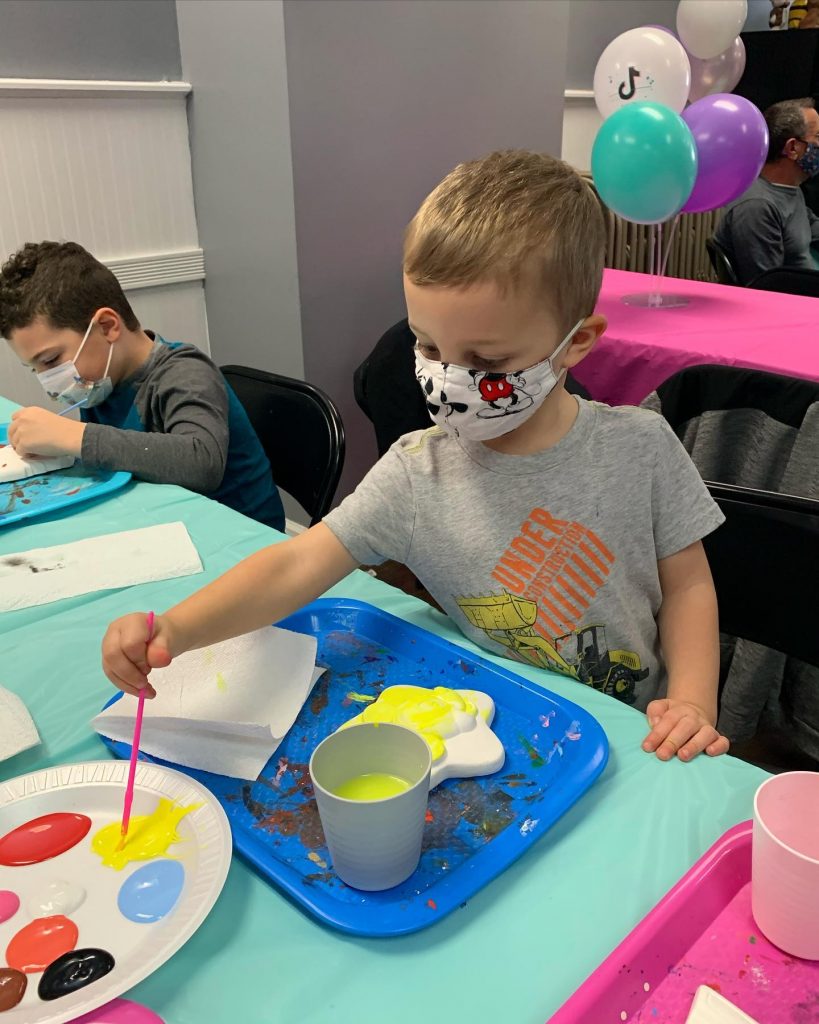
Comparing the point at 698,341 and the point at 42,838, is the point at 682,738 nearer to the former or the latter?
the point at 42,838

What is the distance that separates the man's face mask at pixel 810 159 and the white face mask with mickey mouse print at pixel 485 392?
3189 millimetres

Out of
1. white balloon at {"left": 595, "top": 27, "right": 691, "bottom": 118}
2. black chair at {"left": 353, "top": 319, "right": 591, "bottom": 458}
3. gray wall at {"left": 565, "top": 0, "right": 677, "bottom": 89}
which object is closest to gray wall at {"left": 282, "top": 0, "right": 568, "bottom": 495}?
white balloon at {"left": 595, "top": 27, "right": 691, "bottom": 118}

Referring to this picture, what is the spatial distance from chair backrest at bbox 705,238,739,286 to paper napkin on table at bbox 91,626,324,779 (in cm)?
311

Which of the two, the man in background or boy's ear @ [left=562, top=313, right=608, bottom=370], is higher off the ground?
boy's ear @ [left=562, top=313, right=608, bottom=370]

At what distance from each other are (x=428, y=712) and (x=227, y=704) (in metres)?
0.18

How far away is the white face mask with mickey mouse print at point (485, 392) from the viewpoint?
32.9 inches

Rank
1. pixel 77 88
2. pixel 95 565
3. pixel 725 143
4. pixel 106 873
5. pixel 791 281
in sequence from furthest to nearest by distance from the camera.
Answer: pixel 791 281, pixel 725 143, pixel 77 88, pixel 95 565, pixel 106 873

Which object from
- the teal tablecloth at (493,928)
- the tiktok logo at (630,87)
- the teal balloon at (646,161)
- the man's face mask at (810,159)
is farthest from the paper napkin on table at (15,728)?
the man's face mask at (810,159)

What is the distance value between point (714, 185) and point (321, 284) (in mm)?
1248

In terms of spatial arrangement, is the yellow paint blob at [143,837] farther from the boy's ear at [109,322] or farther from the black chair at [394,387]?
the black chair at [394,387]

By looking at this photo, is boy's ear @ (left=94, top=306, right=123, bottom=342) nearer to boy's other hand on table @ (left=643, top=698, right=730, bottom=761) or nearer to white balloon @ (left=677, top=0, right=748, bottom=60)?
boy's other hand on table @ (left=643, top=698, right=730, bottom=761)

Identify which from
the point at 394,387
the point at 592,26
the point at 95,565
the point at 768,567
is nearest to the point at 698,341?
the point at 394,387

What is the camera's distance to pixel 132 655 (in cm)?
71

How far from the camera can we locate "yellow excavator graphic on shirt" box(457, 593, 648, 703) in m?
0.91
